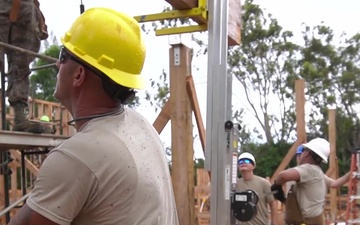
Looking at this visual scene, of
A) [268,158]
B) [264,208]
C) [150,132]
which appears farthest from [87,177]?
[268,158]

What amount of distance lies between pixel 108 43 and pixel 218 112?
8.79ft

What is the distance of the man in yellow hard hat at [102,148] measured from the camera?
5.35 ft

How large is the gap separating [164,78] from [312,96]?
29.6 ft

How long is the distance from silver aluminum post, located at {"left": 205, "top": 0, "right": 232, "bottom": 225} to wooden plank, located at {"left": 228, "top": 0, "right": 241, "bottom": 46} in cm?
29

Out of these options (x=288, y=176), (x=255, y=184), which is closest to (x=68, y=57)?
(x=288, y=176)

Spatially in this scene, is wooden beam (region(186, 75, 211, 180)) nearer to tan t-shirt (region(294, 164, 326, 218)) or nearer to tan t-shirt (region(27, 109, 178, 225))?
tan t-shirt (region(294, 164, 326, 218))

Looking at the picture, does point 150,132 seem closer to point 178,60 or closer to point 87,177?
point 87,177

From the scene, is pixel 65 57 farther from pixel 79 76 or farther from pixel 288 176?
pixel 288 176

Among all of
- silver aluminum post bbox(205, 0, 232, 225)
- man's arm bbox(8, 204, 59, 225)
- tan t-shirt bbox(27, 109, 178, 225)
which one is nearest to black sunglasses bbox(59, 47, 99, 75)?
tan t-shirt bbox(27, 109, 178, 225)

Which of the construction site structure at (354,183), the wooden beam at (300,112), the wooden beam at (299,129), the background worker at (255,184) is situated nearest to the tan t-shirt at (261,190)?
the background worker at (255,184)

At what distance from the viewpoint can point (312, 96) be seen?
35.1 metres

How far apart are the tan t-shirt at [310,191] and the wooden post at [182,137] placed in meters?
1.98

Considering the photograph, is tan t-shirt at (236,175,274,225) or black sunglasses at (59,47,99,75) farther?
tan t-shirt at (236,175,274,225)

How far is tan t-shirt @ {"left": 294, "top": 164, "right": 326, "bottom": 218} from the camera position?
21.0 feet
